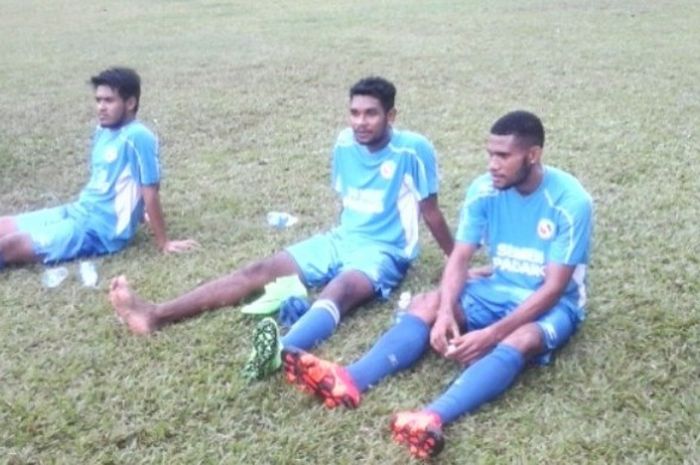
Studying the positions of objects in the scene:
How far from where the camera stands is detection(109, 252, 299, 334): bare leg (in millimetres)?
3865

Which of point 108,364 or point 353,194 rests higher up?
point 353,194

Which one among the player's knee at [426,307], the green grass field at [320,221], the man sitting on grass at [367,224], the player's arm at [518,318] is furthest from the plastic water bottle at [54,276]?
the player's arm at [518,318]

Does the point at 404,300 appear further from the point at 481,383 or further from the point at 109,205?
the point at 109,205

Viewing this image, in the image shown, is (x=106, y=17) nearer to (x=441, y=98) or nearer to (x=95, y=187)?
(x=441, y=98)

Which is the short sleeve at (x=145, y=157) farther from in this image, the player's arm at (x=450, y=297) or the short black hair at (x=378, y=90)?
the player's arm at (x=450, y=297)

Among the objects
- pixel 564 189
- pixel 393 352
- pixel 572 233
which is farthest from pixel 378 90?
pixel 393 352

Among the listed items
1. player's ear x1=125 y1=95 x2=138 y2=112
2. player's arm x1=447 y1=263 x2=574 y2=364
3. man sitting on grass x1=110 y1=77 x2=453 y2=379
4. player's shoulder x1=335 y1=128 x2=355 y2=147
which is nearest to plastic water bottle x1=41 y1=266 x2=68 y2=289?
man sitting on grass x1=110 y1=77 x2=453 y2=379

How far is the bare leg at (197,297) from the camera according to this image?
3.87 metres

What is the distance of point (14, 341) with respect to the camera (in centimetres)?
389

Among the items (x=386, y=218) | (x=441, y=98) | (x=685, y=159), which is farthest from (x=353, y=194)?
(x=441, y=98)

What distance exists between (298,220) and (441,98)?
360 centimetres

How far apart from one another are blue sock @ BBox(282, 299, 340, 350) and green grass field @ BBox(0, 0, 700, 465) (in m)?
0.07

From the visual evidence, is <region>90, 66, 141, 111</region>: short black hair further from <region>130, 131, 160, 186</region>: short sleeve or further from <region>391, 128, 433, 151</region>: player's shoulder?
<region>391, 128, 433, 151</region>: player's shoulder

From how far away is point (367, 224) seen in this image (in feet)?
14.4
